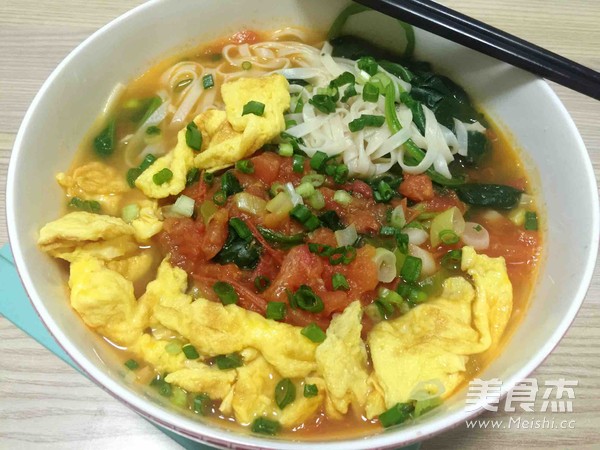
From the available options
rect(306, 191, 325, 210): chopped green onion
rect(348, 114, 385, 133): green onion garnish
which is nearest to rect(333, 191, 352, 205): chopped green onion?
rect(306, 191, 325, 210): chopped green onion

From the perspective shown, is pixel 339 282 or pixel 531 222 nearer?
pixel 339 282

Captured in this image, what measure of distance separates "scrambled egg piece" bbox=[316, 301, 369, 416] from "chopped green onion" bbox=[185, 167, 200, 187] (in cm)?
81

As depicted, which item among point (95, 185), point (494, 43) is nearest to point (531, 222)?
point (494, 43)

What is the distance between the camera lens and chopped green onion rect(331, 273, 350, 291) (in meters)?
1.79

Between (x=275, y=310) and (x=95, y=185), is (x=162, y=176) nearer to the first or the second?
(x=95, y=185)

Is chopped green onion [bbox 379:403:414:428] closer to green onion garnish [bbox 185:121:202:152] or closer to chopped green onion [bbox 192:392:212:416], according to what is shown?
chopped green onion [bbox 192:392:212:416]

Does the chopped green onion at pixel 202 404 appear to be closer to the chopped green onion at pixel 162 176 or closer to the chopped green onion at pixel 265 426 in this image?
the chopped green onion at pixel 265 426

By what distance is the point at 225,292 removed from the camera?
5.95 ft

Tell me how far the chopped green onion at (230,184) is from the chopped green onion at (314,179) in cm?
26

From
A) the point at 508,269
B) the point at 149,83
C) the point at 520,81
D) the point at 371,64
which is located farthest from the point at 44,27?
the point at 508,269

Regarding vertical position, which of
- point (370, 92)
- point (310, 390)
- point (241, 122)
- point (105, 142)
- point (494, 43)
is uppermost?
point (494, 43)

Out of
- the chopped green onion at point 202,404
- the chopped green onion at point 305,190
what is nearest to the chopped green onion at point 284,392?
the chopped green onion at point 202,404

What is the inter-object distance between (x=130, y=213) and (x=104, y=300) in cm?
44

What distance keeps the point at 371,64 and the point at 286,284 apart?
109cm
